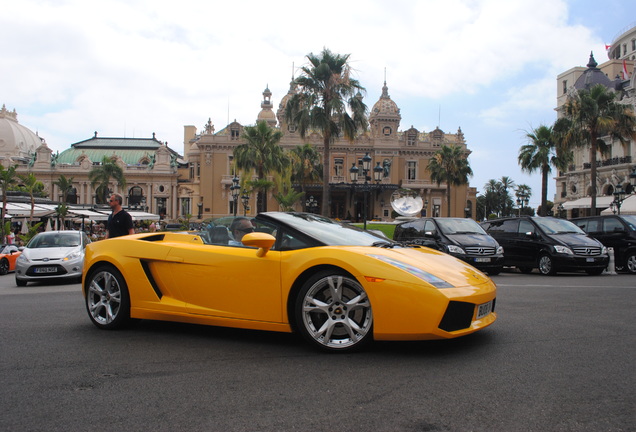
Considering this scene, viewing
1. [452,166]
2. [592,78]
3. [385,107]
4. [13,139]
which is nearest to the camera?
[452,166]

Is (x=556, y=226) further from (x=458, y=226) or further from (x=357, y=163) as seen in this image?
(x=357, y=163)

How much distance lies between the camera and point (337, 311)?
13.4 feet

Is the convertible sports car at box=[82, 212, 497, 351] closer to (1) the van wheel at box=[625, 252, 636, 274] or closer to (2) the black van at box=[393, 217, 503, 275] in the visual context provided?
(2) the black van at box=[393, 217, 503, 275]

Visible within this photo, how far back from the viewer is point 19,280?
11969mm

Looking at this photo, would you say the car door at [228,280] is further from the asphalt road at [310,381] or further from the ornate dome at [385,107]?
the ornate dome at [385,107]

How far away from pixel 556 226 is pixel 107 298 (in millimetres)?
12297

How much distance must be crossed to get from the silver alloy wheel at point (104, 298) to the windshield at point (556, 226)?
11703 mm

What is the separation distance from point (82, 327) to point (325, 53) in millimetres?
23723

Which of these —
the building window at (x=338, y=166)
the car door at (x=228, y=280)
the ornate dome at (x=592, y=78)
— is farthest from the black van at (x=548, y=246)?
the building window at (x=338, y=166)

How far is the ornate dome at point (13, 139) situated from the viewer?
3693 inches

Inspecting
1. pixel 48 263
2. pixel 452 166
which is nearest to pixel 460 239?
pixel 48 263

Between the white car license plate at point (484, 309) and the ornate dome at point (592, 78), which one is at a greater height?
the ornate dome at point (592, 78)

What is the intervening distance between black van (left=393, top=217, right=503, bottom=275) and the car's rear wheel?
8.93 m

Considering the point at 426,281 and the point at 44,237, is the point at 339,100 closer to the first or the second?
the point at 44,237
